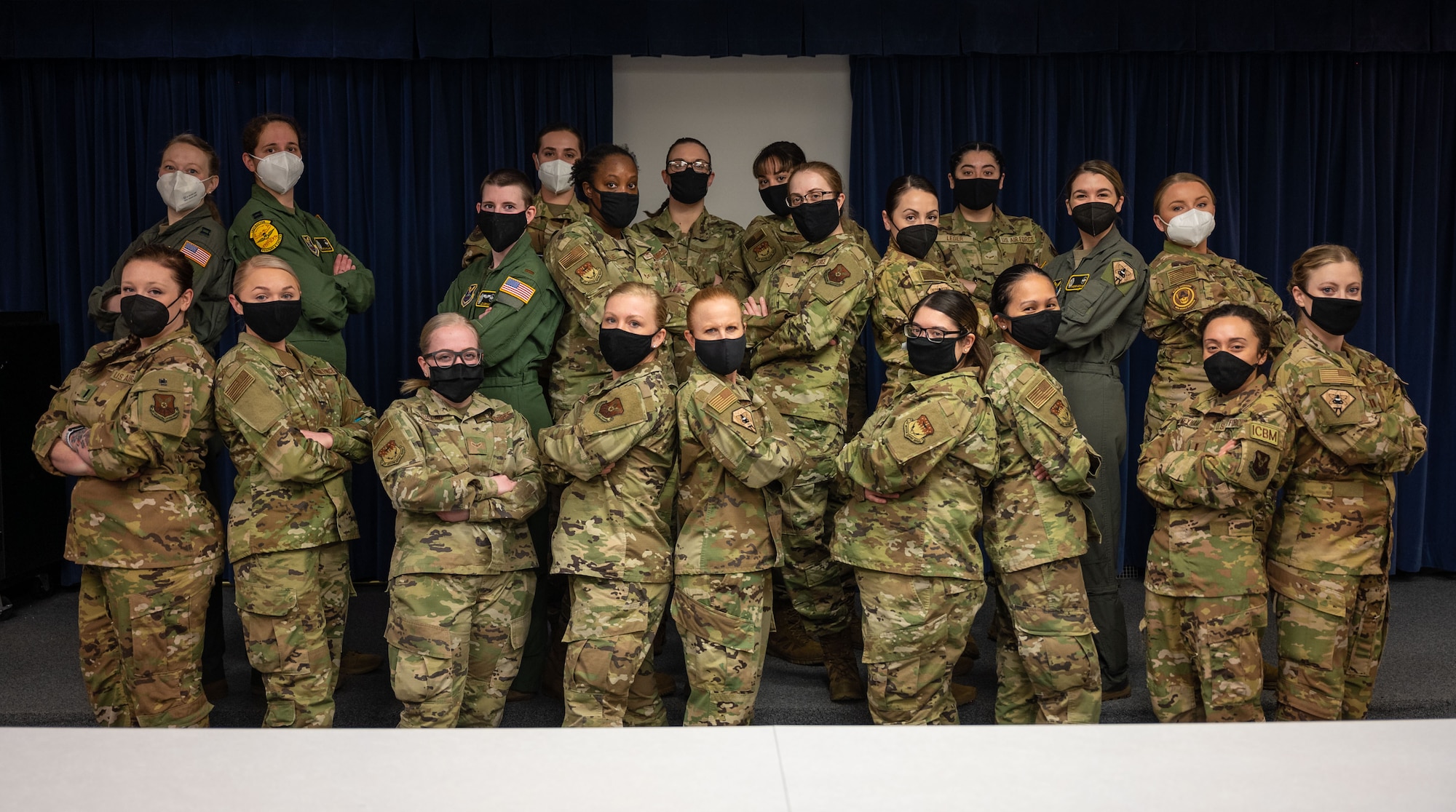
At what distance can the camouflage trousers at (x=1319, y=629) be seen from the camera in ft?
10.9

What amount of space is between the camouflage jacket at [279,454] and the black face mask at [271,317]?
0.04 meters

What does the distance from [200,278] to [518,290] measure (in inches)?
48.9

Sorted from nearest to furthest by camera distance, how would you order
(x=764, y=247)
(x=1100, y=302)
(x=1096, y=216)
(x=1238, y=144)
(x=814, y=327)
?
(x=814, y=327) → (x=1100, y=302) → (x=1096, y=216) → (x=764, y=247) → (x=1238, y=144)

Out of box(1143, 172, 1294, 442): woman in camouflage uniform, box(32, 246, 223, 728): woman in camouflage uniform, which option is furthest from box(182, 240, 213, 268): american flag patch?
box(1143, 172, 1294, 442): woman in camouflage uniform

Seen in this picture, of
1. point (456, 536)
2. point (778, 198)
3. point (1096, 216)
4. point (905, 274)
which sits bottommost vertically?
point (456, 536)

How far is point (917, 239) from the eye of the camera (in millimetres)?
4047

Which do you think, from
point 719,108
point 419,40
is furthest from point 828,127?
point 419,40

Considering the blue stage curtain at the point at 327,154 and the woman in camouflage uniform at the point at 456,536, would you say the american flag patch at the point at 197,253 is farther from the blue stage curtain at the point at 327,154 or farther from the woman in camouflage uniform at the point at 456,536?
the blue stage curtain at the point at 327,154

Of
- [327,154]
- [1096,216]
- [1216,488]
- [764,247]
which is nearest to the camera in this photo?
[1216,488]

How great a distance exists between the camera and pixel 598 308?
3.94 m

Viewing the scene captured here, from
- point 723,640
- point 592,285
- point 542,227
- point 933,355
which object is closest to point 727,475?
point 723,640

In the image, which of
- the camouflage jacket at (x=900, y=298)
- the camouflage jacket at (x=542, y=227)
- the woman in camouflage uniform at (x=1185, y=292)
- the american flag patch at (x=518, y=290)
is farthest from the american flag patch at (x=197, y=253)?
the woman in camouflage uniform at (x=1185, y=292)

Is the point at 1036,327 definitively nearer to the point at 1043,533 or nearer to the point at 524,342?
the point at 1043,533

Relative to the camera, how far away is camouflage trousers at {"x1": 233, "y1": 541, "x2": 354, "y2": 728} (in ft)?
11.2
